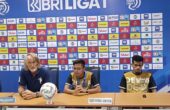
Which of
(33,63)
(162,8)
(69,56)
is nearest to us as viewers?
(33,63)

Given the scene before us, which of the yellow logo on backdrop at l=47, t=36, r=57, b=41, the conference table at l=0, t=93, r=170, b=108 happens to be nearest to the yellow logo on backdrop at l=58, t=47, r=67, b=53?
the yellow logo on backdrop at l=47, t=36, r=57, b=41

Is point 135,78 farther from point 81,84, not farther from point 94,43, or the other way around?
point 94,43

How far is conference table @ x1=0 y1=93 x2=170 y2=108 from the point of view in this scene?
3.04 m

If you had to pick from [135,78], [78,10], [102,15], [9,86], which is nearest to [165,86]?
[135,78]

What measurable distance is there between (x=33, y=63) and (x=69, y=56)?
4.66ft

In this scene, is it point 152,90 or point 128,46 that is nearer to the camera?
point 152,90

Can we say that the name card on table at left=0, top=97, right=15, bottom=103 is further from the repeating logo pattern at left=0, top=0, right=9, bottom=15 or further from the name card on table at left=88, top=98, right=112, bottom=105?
the repeating logo pattern at left=0, top=0, right=9, bottom=15

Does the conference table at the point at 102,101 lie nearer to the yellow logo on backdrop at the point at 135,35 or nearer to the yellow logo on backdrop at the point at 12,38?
the yellow logo on backdrop at the point at 135,35

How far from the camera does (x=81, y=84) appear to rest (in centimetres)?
385

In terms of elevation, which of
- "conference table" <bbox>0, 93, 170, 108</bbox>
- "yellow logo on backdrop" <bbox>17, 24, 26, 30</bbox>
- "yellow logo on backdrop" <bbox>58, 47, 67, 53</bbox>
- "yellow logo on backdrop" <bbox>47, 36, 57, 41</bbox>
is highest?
"yellow logo on backdrop" <bbox>17, 24, 26, 30</bbox>

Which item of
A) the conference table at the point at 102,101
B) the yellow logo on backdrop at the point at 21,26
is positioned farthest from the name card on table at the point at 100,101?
the yellow logo on backdrop at the point at 21,26

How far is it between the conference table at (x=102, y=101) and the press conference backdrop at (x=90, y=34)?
5.19ft

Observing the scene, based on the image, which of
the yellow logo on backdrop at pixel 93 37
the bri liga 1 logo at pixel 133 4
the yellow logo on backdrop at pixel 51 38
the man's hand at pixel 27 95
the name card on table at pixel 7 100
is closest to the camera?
the name card on table at pixel 7 100

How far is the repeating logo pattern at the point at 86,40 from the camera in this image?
4.80 m
